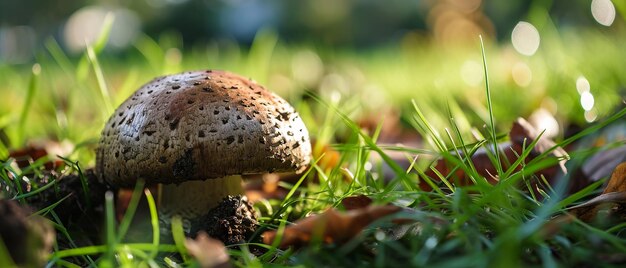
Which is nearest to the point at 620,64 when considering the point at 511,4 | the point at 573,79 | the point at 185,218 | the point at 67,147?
the point at 573,79

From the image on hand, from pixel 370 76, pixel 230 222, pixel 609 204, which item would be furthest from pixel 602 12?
pixel 230 222

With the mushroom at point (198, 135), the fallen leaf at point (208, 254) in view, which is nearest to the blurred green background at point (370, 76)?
the mushroom at point (198, 135)

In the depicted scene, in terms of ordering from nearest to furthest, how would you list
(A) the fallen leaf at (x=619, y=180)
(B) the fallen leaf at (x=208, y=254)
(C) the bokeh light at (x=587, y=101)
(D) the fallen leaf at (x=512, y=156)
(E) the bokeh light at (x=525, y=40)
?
(B) the fallen leaf at (x=208, y=254) → (A) the fallen leaf at (x=619, y=180) → (D) the fallen leaf at (x=512, y=156) → (C) the bokeh light at (x=587, y=101) → (E) the bokeh light at (x=525, y=40)

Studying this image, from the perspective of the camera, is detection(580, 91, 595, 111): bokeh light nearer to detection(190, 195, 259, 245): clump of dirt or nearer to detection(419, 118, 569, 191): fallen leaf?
detection(419, 118, 569, 191): fallen leaf

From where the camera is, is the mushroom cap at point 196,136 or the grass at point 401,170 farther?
the mushroom cap at point 196,136

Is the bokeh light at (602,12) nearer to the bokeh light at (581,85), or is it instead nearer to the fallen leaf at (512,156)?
the bokeh light at (581,85)

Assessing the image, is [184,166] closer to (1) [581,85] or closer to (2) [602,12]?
(1) [581,85]
